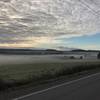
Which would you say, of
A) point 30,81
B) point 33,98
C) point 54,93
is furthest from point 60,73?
point 33,98

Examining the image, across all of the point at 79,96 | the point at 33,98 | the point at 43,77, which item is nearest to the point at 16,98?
the point at 33,98

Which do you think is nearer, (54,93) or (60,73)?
(54,93)

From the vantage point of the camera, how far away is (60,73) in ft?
67.6

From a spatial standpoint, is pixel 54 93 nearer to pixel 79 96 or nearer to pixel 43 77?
pixel 79 96

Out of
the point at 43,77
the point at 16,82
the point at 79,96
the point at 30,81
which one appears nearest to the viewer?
the point at 79,96

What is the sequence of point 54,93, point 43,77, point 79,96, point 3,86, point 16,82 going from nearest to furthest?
point 79,96 → point 54,93 → point 3,86 → point 16,82 → point 43,77

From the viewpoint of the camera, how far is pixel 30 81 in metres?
15.5

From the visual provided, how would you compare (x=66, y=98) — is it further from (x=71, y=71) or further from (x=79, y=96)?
(x=71, y=71)

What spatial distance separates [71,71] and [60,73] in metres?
2.65

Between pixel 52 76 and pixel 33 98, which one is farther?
pixel 52 76

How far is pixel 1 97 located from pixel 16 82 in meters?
4.56

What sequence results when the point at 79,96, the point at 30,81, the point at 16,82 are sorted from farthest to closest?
the point at 30,81 < the point at 16,82 < the point at 79,96

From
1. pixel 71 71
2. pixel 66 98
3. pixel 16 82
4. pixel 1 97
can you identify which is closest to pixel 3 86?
pixel 16 82


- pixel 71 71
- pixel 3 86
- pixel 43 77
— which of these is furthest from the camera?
pixel 71 71
